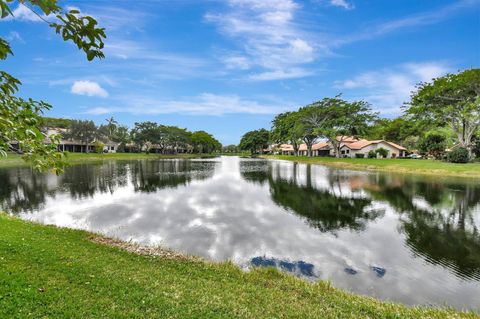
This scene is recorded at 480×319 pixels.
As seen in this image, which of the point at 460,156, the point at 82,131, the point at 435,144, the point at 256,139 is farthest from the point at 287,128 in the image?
the point at 82,131

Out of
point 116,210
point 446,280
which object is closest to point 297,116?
point 116,210

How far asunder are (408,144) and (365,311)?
111654mm

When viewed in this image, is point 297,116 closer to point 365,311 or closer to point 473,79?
point 473,79

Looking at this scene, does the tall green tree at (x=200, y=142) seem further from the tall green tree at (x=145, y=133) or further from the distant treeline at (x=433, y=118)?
the distant treeline at (x=433, y=118)

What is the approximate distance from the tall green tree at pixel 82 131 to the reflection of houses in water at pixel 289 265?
92.2 meters

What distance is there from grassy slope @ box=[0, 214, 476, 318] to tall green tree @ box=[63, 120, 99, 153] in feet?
293

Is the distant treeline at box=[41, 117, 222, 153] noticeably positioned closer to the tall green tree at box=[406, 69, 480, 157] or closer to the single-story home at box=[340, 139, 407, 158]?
the single-story home at box=[340, 139, 407, 158]

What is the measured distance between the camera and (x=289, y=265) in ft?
34.3

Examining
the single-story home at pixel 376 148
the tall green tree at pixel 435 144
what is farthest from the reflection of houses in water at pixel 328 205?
the single-story home at pixel 376 148

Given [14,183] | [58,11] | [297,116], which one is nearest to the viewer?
[58,11]

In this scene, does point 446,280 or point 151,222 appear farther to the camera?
point 151,222

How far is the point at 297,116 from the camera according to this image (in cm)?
7750

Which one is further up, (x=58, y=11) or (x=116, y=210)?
(x=58, y=11)

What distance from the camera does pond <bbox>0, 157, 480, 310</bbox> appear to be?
9586mm
